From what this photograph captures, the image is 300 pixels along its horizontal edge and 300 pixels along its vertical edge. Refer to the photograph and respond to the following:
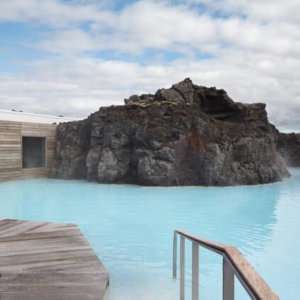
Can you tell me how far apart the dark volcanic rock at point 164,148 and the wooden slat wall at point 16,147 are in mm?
538

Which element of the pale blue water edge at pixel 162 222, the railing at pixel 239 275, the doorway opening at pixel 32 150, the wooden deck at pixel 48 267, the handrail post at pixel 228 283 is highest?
the doorway opening at pixel 32 150

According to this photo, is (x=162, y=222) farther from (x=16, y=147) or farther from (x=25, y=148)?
(x=25, y=148)

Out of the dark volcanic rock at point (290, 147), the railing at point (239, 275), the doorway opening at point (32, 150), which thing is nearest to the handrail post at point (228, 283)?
the railing at point (239, 275)

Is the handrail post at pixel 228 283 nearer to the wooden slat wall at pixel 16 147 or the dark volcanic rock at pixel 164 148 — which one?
the dark volcanic rock at pixel 164 148

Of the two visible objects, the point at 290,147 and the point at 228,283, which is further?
the point at 290,147

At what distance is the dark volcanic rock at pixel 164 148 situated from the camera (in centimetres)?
1422

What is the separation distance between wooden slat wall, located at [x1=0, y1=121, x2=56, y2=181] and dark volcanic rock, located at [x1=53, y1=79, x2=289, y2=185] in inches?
21.2

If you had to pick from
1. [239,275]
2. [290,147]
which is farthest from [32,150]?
[239,275]

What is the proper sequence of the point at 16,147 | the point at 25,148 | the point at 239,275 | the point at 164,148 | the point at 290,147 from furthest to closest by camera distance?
the point at 290,147, the point at 25,148, the point at 16,147, the point at 164,148, the point at 239,275

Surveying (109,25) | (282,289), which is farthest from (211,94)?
(282,289)

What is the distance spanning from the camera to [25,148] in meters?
18.3

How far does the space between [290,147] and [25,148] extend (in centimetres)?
1708

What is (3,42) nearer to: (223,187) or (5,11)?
(5,11)

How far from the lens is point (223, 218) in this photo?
7895 millimetres
